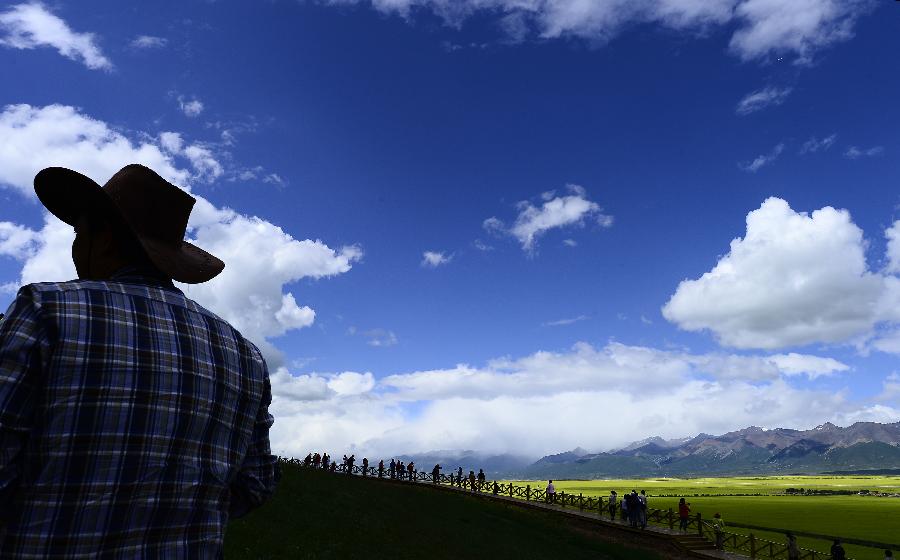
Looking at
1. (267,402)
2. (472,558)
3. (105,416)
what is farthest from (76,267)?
(472,558)

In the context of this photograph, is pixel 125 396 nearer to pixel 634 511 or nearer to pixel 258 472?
pixel 258 472

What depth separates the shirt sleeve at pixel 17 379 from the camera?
1.44 m

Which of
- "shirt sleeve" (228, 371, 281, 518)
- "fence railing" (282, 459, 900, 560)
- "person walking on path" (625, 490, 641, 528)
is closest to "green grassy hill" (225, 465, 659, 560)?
"person walking on path" (625, 490, 641, 528)

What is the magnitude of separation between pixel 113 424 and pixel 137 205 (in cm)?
78

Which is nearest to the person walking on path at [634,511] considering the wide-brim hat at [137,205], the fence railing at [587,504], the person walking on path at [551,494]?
the fence railing at [587,504]

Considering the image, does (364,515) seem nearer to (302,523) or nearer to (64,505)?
(302,523)

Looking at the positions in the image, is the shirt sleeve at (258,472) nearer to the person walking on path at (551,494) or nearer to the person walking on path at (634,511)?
the person walking on path at (634,511)

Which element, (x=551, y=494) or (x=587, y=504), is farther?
(x=587, y=504)

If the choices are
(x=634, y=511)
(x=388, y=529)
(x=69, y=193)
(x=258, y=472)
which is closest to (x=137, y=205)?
(x=69, y=193)

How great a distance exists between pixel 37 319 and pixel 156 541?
0.72m

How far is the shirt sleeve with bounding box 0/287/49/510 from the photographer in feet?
4.74

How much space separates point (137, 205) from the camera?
1978 mm

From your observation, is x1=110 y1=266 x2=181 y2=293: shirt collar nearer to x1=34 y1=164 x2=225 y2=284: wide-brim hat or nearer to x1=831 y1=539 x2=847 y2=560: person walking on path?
x1=34 y1=164 x2=225 y2=284: wide-brim hat

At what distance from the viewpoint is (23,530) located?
148 cm
